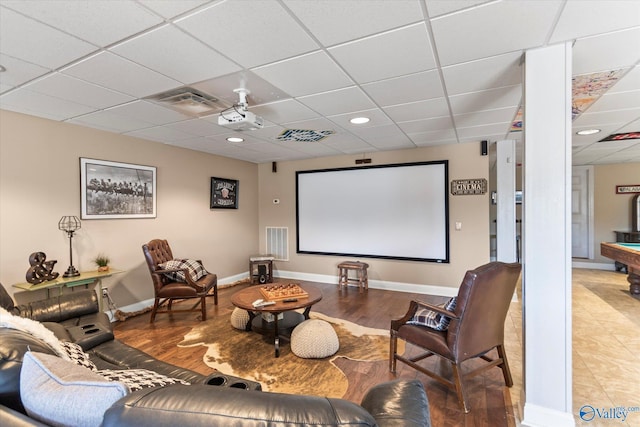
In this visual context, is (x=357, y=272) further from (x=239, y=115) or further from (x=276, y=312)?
(x=239, y=115)

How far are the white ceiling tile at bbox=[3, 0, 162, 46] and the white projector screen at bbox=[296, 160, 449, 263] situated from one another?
417 centimetres

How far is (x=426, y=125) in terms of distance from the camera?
363cm

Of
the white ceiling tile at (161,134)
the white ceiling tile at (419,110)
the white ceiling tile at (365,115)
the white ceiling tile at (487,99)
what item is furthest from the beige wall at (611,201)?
the white ceiling tile at (161,134)

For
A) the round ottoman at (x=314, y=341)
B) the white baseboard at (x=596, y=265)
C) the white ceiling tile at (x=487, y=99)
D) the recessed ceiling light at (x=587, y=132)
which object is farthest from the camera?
the white baseboard at (x=596, y=265)

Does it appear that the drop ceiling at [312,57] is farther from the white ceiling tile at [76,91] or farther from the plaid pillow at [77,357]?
the plaid pillow at [77,357]

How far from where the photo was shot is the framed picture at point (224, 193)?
5.29 m

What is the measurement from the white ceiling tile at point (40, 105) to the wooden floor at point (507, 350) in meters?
2.40

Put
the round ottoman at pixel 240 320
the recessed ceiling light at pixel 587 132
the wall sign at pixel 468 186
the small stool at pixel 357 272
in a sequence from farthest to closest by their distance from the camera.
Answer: the small stool at pixel 357 272 → the wall sign at pixel 468 186 → the recessed ceiling light at pixel 587 132 → the round ottoman at pixel 240 320

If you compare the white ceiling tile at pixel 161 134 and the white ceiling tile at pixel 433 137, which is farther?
the white ceiling tile at pixel 433 137

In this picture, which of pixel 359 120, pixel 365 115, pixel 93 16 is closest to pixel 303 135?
pixel 359 120

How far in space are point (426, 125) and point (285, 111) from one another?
1729mm

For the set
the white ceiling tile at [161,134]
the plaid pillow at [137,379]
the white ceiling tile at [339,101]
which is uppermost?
the white ceiling tile at [161,134]

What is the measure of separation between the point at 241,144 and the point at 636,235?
798 cm

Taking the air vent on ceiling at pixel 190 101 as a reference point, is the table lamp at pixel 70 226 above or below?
below
